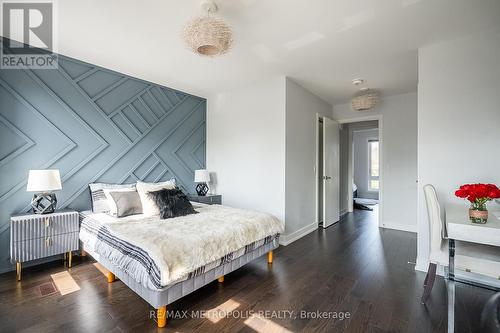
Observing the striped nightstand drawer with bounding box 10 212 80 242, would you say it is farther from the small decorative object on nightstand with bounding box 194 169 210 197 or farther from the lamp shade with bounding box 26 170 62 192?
the small decorative object on nightstand with bounding box 194 169 210 197

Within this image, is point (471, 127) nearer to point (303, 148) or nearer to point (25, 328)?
point (303, 148)

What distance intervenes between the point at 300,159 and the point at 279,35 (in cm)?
206

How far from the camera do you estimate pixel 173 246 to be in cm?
Result: 182

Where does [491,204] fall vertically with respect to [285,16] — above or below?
below

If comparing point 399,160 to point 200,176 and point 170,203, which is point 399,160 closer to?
point 200,176

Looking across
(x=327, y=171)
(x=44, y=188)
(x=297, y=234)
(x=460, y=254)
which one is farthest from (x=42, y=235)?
(x=327, y=171)

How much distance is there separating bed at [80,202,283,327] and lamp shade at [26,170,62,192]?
1.76ft

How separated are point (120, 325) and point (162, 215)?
115cm

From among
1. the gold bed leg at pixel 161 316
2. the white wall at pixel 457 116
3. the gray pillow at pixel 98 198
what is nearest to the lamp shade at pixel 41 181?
the gray pillow at pixel 98 198

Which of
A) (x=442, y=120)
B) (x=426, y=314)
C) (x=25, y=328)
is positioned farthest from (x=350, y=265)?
(x=25, y=328)

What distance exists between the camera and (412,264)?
281 centimetres

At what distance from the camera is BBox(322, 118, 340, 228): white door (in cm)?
453

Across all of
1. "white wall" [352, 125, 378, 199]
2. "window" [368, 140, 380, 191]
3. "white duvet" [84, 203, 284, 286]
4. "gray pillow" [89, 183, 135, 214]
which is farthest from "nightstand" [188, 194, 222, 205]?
"window" [368, 140, 380, 191]

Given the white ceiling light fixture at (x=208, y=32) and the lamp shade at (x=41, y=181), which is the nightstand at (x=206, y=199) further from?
the white ceiling light fixture at (x=208, y=32)
